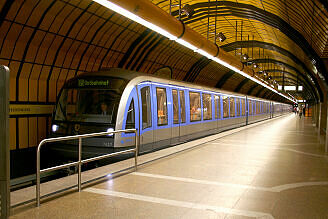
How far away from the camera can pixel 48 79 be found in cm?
1303

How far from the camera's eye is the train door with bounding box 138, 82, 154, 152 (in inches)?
346

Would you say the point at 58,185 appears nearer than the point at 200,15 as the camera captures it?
Yes

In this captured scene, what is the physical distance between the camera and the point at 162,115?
10016 mm

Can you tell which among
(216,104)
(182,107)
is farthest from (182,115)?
(216,104)

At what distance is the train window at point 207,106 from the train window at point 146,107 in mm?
5431

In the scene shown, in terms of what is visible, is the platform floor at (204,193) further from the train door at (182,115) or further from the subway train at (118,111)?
the train door at (182,115)

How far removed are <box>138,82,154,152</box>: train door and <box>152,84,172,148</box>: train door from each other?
0.24 meters

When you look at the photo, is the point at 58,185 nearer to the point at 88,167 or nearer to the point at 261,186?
the point at 88,167

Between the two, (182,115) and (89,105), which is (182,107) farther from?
(89,105)

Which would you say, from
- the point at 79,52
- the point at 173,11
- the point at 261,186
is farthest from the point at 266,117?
the point at 261,186

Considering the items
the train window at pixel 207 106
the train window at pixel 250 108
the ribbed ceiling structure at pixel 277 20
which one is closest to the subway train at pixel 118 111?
the ribbed ceiling structure at pixel 277 20

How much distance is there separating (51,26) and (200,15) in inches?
376

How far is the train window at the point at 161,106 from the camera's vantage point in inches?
385

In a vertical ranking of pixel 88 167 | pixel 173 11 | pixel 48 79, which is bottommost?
pixel 88 167
